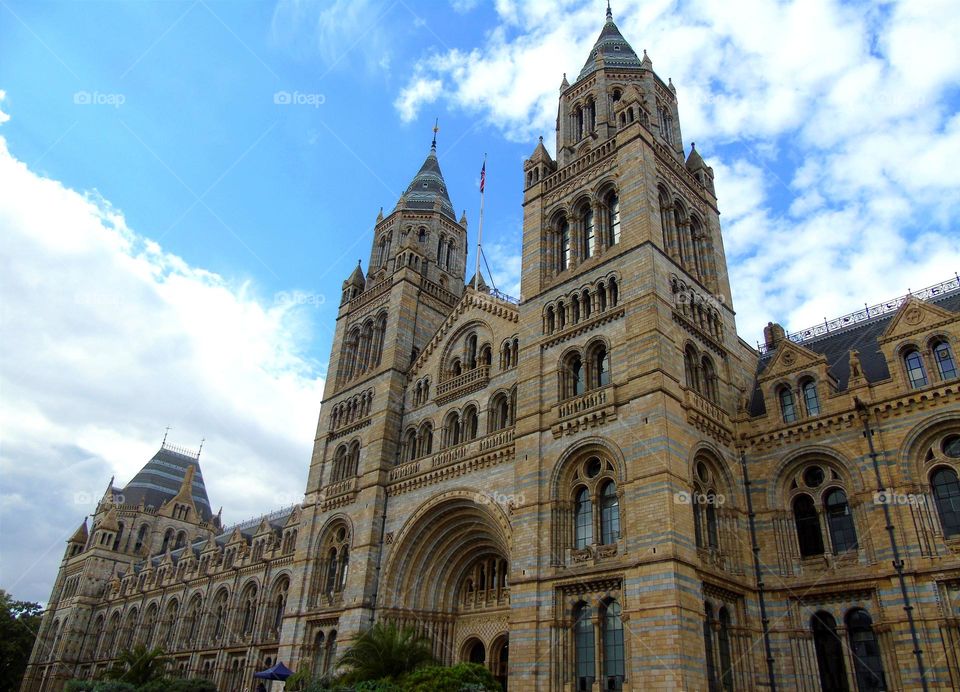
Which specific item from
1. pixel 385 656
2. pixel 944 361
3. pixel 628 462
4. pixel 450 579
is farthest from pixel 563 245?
pixel 385 656

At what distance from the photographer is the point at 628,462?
82.5 ft

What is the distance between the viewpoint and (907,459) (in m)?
24.5

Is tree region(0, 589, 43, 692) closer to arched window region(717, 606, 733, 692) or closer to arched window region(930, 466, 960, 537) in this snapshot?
arched window region(717, 606, 733, 692)

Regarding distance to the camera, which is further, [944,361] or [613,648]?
[944,361]

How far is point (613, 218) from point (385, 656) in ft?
65.9

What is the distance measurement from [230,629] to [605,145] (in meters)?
43.3

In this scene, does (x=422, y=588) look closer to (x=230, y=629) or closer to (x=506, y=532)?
(x=506, y=532)

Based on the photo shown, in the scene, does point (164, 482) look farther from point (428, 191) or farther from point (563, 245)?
point (563, 245)

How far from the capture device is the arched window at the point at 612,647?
2333cm

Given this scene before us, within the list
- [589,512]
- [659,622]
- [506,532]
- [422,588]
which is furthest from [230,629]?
[659,622]

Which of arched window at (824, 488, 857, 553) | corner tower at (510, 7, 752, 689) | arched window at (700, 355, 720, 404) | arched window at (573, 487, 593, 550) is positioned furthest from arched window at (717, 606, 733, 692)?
arched window at (700, 355, 720, 404)

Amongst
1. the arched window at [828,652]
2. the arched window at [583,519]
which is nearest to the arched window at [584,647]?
the arched window at [583,519]

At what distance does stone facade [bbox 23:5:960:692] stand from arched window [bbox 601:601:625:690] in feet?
0.27

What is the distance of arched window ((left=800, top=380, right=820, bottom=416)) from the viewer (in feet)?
91.1
